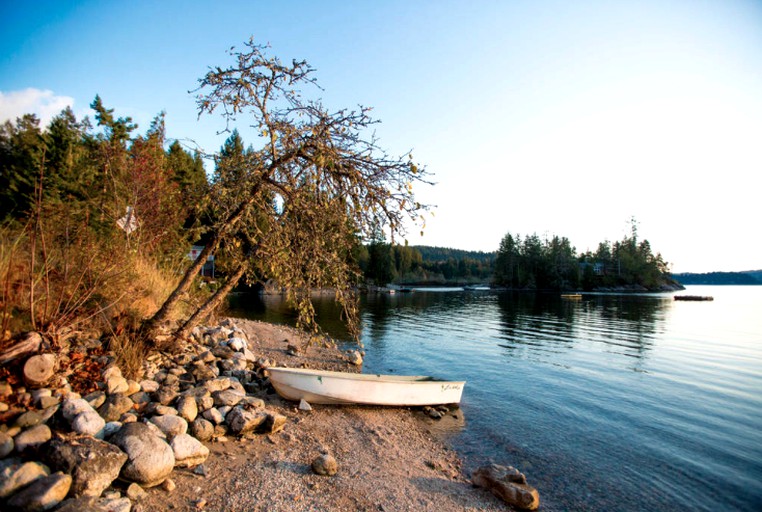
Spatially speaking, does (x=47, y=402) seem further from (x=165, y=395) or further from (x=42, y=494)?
(x=42, y=494)

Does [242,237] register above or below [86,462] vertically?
above

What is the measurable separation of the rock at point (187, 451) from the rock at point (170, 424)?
0.23 m

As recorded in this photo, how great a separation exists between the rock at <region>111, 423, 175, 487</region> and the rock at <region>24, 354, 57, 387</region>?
167cm

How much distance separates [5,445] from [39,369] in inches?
59.2

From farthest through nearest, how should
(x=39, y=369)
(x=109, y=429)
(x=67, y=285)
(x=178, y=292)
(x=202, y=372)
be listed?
(x=202, y=372) → (x=178, y=292) → (x=67, y=285) → (x=39, y=369) → (x=109, y=429)

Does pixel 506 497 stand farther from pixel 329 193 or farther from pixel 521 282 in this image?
pixel 521 282

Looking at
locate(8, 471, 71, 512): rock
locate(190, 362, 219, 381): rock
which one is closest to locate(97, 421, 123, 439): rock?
locate(8, 471, 71, 512): rock

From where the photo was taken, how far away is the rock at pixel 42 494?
4000 mm

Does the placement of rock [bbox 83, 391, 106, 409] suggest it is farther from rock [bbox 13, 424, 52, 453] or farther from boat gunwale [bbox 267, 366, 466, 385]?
boat gunwale [bbox 267, 366, 466, 385]

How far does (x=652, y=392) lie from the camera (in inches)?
523

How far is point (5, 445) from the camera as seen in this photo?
183 inches

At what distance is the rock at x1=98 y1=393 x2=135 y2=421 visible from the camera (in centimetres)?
593

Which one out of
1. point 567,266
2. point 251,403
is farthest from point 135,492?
point 567,266

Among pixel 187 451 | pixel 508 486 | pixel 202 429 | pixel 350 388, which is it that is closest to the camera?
pixel 187 451
